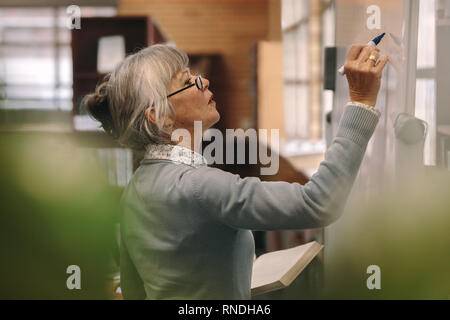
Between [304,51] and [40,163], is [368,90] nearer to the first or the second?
[40,163]

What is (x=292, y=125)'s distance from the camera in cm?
488

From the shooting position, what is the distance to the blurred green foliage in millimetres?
1209

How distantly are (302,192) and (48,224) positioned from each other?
34.3 inches

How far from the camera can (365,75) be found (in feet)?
2.31

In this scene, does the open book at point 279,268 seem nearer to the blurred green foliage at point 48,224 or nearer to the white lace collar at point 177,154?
the white lace collar at point 177,154

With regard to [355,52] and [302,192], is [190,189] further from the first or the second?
[355,52]

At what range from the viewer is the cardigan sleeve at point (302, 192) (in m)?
Answer: 0.68

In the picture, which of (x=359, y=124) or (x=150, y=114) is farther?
(x=150, y=114)

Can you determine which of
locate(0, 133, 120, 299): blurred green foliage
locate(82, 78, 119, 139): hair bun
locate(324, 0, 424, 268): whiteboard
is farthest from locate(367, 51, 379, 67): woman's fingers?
locate(0, 133, 120, 299): blurred green foliage

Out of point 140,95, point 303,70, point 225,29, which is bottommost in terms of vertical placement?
point 140,95

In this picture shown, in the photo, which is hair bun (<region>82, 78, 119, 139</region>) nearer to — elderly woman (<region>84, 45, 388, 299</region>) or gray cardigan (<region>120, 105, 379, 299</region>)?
elderly woman (<region>84, 45, 388, 299</region>)

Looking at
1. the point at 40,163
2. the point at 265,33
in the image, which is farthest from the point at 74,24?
the point at 265,33

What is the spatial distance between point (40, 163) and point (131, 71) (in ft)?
2.36

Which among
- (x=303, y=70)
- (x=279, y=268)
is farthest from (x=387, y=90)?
(x=303, y=70)
